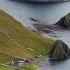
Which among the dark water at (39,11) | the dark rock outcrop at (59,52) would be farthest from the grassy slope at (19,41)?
the dark water at (39,11)

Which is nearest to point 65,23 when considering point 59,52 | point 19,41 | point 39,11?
point 39,11

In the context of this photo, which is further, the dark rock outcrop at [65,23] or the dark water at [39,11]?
the dark water at [39,11]

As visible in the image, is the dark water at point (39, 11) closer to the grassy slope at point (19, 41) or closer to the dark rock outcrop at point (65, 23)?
the dark rock outcrop at point (65, 23)

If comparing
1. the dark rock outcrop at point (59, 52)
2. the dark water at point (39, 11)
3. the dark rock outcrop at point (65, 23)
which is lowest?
the dark rock outcrop at point (59, 52)

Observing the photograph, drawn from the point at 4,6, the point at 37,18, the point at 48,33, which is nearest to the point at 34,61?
the point at 48,33

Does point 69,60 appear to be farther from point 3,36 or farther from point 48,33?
point 48,33

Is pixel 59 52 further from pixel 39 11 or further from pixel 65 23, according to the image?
pixel 39 11
